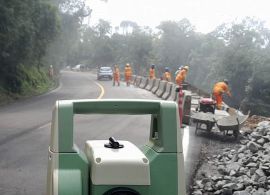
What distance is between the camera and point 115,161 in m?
3.12

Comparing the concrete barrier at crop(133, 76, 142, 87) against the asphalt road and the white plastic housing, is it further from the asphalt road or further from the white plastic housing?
the white plastic housing

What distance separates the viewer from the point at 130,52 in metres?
81.3

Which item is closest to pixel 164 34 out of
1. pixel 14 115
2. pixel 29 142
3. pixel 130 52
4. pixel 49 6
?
pixel 130 52

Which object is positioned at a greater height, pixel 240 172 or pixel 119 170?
pixel 119 170

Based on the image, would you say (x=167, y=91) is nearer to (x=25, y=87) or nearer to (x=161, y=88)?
(x=161, y=88)

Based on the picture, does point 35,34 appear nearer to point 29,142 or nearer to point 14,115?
point 14,115

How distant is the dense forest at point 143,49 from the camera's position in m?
24.0

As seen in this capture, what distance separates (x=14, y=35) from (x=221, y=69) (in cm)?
3450

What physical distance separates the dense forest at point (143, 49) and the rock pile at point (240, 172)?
45.5ft

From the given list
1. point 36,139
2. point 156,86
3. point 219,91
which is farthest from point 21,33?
point 36,139

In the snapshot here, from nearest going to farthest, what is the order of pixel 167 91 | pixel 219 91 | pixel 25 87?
pixel 219 91
pixel 167 91
pixel 25 87

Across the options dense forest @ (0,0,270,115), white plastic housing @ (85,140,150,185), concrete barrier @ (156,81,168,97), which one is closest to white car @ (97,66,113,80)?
dense forest @ (0,0,270,115)

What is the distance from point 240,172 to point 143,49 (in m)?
70.9

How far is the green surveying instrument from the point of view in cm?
308
